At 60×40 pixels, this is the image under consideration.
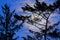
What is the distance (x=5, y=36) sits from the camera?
5234cm

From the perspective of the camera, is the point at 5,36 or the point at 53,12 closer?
the point at 53,12

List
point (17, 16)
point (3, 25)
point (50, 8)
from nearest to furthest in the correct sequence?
point (50, 8)
point (17, 16)
point (3, 25)

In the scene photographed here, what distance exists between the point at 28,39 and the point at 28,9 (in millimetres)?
8769

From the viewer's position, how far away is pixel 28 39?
5525cm

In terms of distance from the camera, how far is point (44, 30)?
47.1 metres

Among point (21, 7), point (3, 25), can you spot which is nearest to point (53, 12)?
point (21, 7)

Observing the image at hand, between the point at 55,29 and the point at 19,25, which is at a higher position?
the point at 19,25

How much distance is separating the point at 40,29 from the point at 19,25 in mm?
7190

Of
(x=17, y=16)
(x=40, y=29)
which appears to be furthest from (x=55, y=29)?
(x=17, y=16)

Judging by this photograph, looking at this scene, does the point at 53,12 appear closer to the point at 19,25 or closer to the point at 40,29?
the point at 40,29

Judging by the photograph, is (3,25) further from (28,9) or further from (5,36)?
(28,9)

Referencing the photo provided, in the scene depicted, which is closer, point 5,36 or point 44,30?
point 44,30

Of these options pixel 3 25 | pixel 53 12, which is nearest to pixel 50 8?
pixel 53 12

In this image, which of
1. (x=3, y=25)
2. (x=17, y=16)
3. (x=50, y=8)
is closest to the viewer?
(x=50, y=8)
